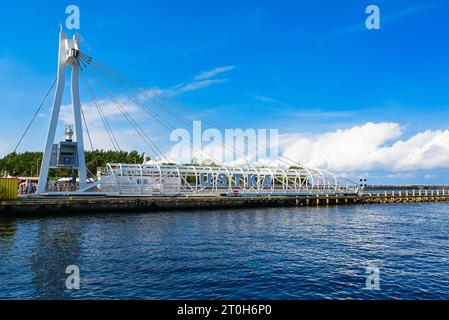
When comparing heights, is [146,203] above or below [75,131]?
below

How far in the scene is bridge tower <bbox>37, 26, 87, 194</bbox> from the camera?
57.5 m

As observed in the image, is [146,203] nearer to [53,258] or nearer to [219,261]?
[53,258]

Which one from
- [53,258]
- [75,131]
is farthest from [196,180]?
[53,258]

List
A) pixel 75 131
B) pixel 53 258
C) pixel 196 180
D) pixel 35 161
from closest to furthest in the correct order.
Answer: pixel 53 258 → pixel 75 131 → pixel 196 180 → pixel 35 161

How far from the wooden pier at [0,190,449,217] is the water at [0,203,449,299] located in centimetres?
1037

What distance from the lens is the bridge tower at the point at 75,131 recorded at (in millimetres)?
57522

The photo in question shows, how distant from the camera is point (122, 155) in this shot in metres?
154

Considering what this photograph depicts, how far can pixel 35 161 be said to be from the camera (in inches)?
5354

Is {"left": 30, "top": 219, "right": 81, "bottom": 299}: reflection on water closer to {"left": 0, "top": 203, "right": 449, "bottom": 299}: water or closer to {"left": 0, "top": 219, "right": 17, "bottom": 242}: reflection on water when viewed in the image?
Result: {"left": 0, "top": 203, "right": 449, "bottom": 299}: water

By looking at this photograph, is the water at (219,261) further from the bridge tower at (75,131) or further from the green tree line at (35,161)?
the green tree line at (35,161)

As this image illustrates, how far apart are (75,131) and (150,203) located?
18.8m

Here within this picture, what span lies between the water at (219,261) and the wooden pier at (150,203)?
408 inches

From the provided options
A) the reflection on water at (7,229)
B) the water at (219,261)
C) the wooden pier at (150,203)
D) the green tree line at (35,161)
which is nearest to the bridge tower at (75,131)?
the wooden pier at (150,203)
